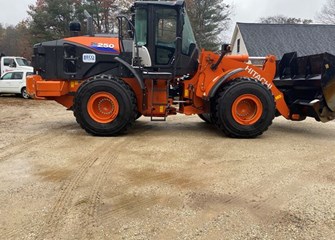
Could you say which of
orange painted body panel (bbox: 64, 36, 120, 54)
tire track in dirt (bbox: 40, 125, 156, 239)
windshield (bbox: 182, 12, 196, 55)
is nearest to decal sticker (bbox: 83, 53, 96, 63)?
orange painted body panel (bbox: 64, 36, 120, 54)

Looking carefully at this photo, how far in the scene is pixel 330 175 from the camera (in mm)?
4934

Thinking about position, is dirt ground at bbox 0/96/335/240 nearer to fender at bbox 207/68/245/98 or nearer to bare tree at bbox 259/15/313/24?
fender at bbox 207/68/245/98

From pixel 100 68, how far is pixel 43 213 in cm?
496

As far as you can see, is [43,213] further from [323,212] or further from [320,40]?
[320,40]

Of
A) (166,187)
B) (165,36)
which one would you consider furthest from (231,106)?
(166,187)

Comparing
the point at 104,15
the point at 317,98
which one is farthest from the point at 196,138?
the point at 104,15

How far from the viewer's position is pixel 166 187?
14.3 ft

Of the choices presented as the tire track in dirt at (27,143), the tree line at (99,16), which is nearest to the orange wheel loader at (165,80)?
the tire track in dirt at (27,143)

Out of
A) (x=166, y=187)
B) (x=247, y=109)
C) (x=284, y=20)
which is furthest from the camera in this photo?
(x=284, y=20)

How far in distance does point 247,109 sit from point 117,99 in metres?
2.63

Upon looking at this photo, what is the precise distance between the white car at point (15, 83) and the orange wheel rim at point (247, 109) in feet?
43.0

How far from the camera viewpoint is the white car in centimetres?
1762

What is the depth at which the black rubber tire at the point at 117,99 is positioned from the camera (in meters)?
7.32

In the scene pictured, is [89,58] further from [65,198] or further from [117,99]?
[65,198]
